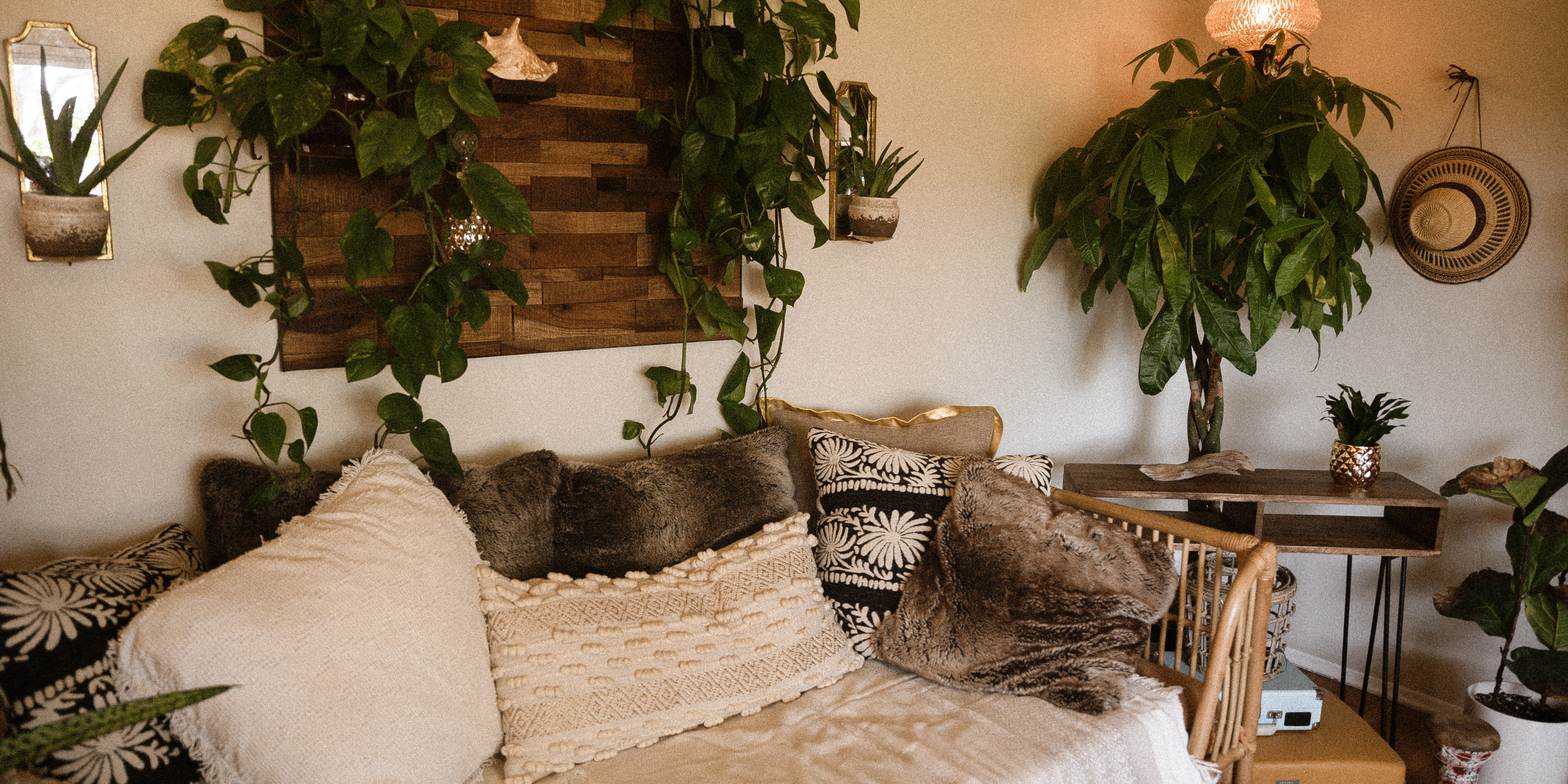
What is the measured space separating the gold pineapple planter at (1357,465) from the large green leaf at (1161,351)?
47 centimetres

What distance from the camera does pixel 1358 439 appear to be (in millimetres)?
2373

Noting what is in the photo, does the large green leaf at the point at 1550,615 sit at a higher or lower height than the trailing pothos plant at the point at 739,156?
lower

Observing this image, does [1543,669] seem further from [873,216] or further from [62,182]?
[62,182]

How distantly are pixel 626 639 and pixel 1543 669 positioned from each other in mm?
2088

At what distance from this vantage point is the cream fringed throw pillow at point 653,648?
5.07 ft

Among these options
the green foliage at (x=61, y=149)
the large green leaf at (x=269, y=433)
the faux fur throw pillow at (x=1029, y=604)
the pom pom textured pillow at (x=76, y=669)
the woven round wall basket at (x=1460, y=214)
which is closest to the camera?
the pom pom textured pillow at (x=76, y=669)

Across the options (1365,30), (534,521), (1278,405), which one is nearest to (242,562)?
(534,521)

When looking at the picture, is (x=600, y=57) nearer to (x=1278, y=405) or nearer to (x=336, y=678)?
(x=336, y=678)

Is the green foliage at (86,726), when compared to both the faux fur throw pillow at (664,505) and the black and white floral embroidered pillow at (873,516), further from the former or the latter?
the black and white floral embroidered pillow at (873,516)

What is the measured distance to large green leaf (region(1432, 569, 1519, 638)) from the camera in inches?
87.5

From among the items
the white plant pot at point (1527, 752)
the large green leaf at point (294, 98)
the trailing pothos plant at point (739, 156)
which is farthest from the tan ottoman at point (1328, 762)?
the large green leaf at point (294, 98)

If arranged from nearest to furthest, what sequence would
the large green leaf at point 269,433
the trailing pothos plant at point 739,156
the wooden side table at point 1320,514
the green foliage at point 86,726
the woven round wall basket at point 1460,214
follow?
1. the green foliage at point 86,726
2. the large green leaf at point 269,433
3. the trailing pothos plant at point 739,156
4. the wooden side table at point 1320,514
5. the woven round wall basket at point 1460,214

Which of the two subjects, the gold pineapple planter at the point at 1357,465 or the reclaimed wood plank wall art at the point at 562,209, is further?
the gold pineapple planter at the point at 1357,465

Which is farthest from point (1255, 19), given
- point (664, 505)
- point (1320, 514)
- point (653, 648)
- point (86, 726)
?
point (86, 726)
